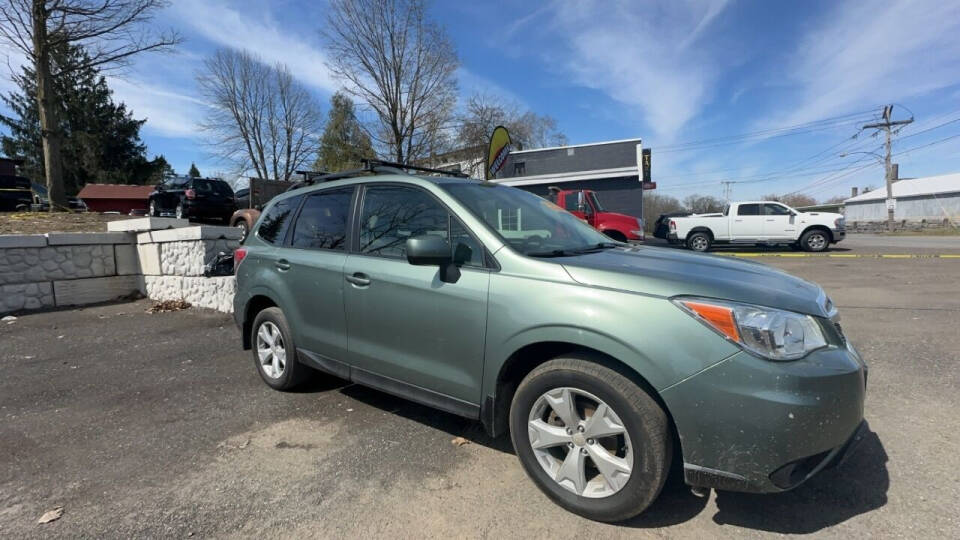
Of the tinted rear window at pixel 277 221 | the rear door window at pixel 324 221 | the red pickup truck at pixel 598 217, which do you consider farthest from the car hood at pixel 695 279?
the red pickup truck at pixel 598 217

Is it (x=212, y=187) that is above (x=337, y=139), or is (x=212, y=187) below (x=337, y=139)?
below

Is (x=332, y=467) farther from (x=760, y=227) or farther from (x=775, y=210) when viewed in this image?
(x=775, y=210)

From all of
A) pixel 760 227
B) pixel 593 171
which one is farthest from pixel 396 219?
pixel 593 171

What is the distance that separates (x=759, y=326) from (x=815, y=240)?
17.5m

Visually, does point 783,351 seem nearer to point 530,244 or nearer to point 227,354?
point 530,244

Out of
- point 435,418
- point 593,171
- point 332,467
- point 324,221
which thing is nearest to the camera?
point 332,467

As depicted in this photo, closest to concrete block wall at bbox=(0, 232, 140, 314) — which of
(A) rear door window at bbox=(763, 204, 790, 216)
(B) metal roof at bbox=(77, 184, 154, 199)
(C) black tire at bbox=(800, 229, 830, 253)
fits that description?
(A) rear door window at bbox=(763, 204, 790, 216)

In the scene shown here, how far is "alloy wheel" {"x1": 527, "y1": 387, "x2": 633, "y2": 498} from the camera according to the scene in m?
2.11

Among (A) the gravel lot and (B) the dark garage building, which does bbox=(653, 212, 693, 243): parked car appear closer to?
(B) the dark garage building

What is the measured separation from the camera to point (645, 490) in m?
2.03

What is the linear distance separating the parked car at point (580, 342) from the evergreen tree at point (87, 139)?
45068 mm

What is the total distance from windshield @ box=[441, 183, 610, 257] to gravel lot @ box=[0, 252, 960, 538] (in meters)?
1.34

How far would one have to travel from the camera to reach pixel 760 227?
53.9 feet

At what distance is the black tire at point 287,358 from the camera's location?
3709 mm
